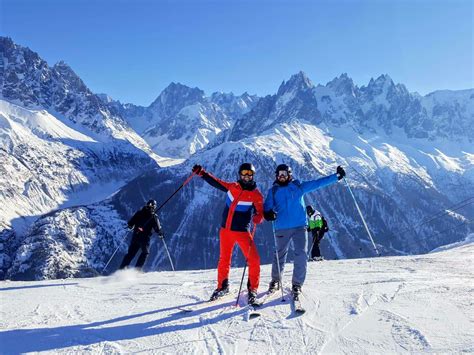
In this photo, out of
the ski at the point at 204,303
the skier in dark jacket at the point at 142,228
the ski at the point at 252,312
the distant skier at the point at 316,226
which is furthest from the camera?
the distant skier at the point at 316,226

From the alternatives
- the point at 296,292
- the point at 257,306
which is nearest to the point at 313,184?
the point at 296,292

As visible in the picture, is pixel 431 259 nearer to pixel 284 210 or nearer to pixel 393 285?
pixel 393 285

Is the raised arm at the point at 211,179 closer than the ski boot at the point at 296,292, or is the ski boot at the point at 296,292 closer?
the ski boot at the point at 296,292

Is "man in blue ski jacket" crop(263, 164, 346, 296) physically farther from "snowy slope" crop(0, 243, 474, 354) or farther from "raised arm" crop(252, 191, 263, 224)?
"snowy slope" crop(0, 243, 474, 354)

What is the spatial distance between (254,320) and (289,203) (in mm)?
2815

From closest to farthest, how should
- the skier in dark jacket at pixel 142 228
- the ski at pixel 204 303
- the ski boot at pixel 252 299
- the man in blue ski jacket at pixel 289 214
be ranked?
the ski boot at pixel 252 299 < the ski at pixel 204 303 < the man in blue ski jacket at pixel 289 214 < the skier in dark jacket at pixel 142 228

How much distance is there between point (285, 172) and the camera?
984 cm

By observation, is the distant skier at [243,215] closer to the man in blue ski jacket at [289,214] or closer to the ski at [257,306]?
the man in blue ski jacket at [289,214]

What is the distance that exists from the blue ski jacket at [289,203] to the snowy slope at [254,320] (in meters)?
1.63

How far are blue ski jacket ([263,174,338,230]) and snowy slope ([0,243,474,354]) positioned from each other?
1.63 metres

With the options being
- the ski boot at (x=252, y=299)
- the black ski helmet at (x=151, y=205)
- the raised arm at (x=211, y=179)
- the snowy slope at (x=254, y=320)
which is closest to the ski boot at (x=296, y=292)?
the snowy slope at (x=254, y=320)

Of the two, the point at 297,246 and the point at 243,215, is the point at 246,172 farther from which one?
the point at 297,246

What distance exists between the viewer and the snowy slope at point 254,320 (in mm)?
6789

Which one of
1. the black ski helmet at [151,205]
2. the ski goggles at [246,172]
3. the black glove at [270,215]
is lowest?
the black glove at [270,215]
